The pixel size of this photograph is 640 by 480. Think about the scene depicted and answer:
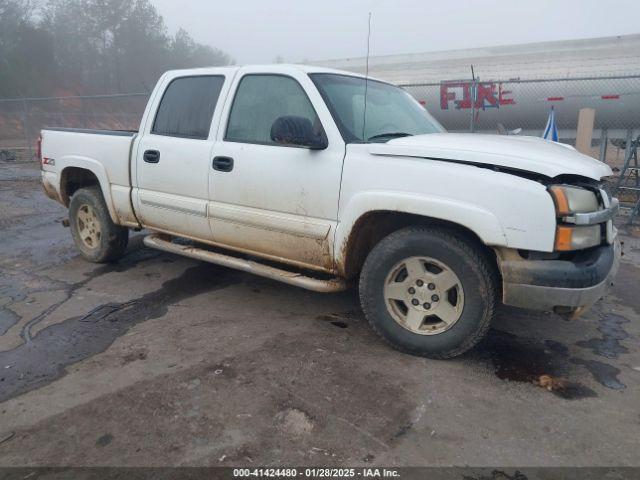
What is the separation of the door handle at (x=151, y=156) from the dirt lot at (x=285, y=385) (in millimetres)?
1182

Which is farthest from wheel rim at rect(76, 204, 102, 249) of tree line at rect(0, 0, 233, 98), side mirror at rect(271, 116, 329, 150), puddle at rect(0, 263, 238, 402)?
tree line at rect(0, 0, 233, 98)

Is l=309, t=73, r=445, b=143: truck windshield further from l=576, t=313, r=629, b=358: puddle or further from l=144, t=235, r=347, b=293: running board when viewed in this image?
l=576, t=313, r=629, b=358: puddle

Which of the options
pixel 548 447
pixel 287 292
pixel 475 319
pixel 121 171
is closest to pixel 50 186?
pixel 121 171

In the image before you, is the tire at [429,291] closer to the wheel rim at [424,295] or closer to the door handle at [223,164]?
the wheel rim at [424,295]

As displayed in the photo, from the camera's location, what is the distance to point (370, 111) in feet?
12.3

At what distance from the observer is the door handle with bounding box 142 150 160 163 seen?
430 centimetres

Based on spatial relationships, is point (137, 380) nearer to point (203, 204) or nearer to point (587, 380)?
point (203, 204)

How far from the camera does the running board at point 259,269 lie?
345 centimetres

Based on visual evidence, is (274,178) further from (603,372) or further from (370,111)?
(603,372)

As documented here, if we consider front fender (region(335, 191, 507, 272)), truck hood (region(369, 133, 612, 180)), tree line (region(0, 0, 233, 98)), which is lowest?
front fender (region(335, 191, 507, 272))

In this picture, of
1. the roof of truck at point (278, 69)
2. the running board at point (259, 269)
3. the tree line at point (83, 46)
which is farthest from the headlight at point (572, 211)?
the tree line at point (83, 46)

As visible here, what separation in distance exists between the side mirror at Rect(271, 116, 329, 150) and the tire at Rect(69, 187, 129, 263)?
8.66 feet

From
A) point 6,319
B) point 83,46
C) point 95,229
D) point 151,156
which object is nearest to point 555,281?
point 151,156

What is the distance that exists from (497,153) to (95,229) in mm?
4220
